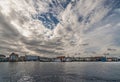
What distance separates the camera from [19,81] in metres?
69.0

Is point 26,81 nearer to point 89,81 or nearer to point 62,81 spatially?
point 62,81

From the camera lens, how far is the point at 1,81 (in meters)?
68.0

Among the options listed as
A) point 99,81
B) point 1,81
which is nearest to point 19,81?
point 1,81

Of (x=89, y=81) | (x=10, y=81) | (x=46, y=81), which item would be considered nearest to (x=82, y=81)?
(x=89, y=81)

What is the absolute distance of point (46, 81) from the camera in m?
70.0

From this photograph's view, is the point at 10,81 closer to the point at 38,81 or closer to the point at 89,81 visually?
the point at 38,81

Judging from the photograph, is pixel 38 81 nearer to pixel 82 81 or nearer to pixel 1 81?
pixel 1 81

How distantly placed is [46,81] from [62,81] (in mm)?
7954

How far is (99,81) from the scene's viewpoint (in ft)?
236

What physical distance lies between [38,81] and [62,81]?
467 inches

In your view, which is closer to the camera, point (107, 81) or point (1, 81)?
point (1, 81)

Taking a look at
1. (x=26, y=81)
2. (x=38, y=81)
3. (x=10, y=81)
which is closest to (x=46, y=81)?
(x=38, y=81)

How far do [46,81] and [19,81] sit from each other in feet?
42.5

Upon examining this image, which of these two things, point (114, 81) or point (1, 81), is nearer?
point (1, 81)
